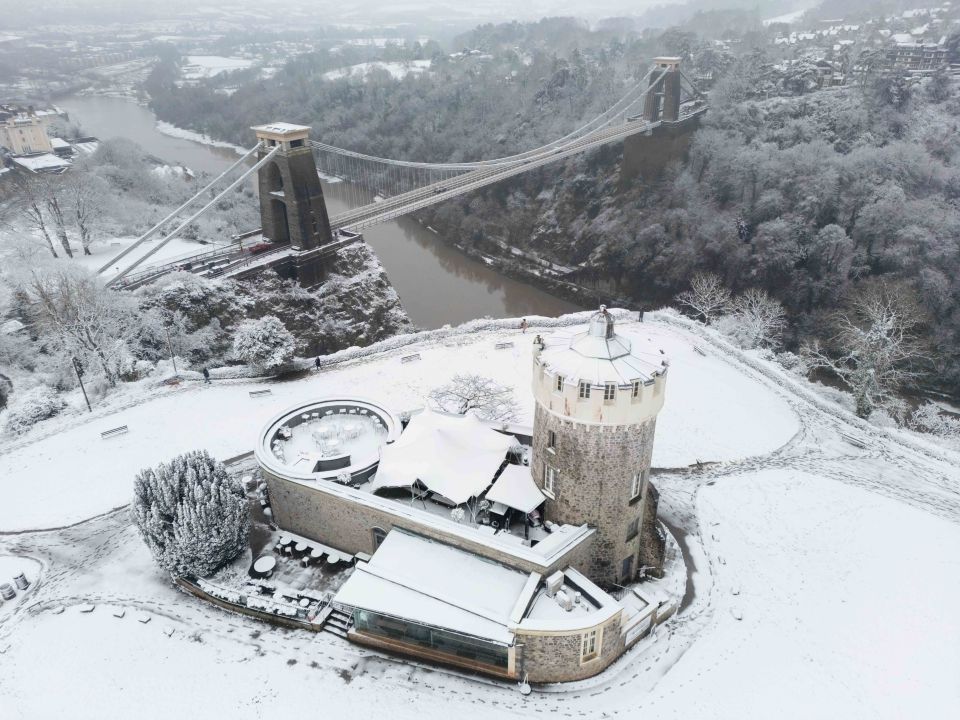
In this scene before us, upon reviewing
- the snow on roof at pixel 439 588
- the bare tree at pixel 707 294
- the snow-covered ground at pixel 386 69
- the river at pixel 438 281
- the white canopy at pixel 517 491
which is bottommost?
the river at pixel 438 281

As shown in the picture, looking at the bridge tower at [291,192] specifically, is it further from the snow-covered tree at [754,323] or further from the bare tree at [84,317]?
the snow-covered tree at [754,323]

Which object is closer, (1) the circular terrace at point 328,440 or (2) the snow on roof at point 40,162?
(1) the circular terrace at point 328,440

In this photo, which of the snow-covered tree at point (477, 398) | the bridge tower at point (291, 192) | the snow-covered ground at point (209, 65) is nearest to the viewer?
the snow-covered tree at point (477, 398)

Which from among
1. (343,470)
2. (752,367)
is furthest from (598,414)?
(752,367)

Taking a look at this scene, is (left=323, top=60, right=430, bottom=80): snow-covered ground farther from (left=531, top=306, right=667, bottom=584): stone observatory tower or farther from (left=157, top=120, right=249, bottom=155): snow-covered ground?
(left=531, top=306, right=667, bottom=584): stone observatory tower

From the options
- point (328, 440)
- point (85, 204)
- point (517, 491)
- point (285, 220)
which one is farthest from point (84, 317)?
point (517, 491)

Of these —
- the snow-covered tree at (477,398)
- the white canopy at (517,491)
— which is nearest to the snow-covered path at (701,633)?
the white canopy at (517,491)
